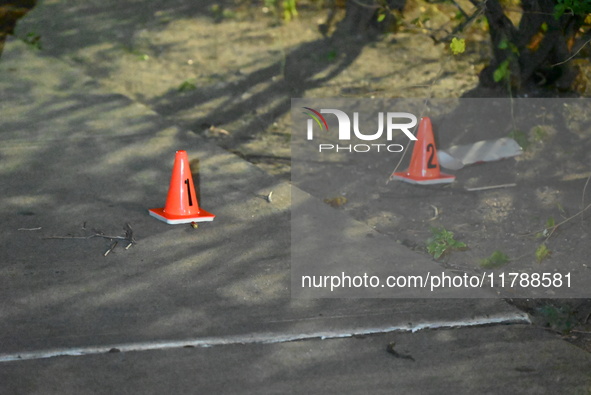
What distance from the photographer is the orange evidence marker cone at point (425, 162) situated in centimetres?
639

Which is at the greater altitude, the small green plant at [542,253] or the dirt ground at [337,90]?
the dirt ground at [337,90]

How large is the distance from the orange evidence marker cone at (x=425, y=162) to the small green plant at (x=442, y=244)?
0.94 metres

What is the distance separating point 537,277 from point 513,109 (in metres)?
2.70

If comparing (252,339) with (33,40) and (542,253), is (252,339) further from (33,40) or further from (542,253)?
(33,40)

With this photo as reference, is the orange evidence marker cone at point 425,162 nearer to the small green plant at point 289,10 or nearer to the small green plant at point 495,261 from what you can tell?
the small green plant at point 495,261

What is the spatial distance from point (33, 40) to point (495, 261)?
604 cm

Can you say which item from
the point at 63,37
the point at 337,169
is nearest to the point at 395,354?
the point at 337,169

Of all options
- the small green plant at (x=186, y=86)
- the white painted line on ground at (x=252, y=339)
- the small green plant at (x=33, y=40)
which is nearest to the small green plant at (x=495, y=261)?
the white painted line on ground at (x=252, y=339)

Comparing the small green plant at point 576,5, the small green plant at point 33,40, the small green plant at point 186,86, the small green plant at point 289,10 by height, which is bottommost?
the small green plant at point 186,86

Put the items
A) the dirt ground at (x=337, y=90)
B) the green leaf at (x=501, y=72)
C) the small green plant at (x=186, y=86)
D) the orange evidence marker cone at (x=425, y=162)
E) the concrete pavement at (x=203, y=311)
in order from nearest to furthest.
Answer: the concrete pavement at (x=203, y=311)
the dirt ground at (x=337, y=90)
the orange evidence marker cone at (x=425, y=162)
the green leaf at (x=501, y=72)
the small green plant at (x=186, y=86)

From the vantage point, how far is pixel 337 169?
686 centimetres

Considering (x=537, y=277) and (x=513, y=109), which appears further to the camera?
(x=513, y=109)

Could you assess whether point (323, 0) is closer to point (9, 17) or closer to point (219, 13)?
point (219, 13)

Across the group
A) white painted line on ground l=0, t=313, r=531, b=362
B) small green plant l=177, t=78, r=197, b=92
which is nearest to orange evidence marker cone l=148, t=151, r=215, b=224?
white painted line on ground l=0, t=313, r=531, b=362
